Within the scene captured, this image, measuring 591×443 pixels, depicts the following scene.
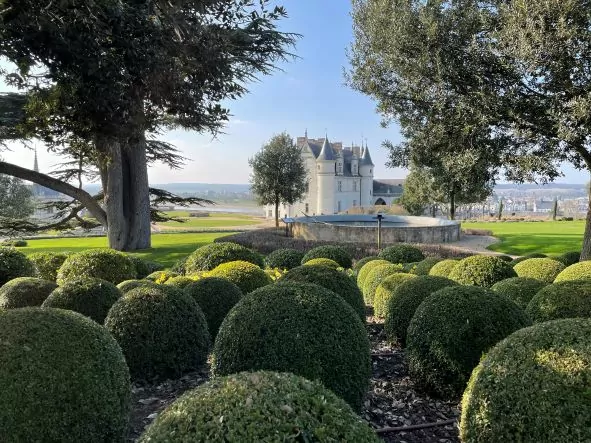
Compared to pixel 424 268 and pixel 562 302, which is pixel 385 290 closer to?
pixel 424 268

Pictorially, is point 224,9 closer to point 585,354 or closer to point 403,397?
point 403,397

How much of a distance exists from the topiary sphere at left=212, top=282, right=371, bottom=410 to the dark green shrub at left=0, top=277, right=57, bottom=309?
4.65m

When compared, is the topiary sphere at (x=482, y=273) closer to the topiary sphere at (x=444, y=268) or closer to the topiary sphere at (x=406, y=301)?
the topiary sphere at (x=444, y=268)

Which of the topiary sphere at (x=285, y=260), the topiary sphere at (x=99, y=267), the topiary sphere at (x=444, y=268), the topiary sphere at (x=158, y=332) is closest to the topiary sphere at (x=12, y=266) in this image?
the topiary sphere at (x=99, y=267)

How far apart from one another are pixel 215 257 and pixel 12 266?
4.03 meters

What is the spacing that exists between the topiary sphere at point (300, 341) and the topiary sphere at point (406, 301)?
2015 millimetres

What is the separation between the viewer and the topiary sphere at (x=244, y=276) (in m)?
7.08

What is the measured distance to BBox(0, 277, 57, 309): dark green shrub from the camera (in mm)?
7160

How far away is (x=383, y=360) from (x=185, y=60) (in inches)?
192

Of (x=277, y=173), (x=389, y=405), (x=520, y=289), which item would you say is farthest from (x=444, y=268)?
(x=277, y=173)

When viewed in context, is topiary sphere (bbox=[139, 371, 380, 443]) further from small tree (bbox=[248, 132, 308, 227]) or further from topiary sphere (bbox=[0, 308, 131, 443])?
small tree (bbox=[248, 132, 308, 227])

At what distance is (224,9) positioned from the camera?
23.5 ft

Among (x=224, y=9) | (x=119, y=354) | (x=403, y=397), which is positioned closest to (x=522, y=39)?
(x=224, y=9)

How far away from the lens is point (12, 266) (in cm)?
936
